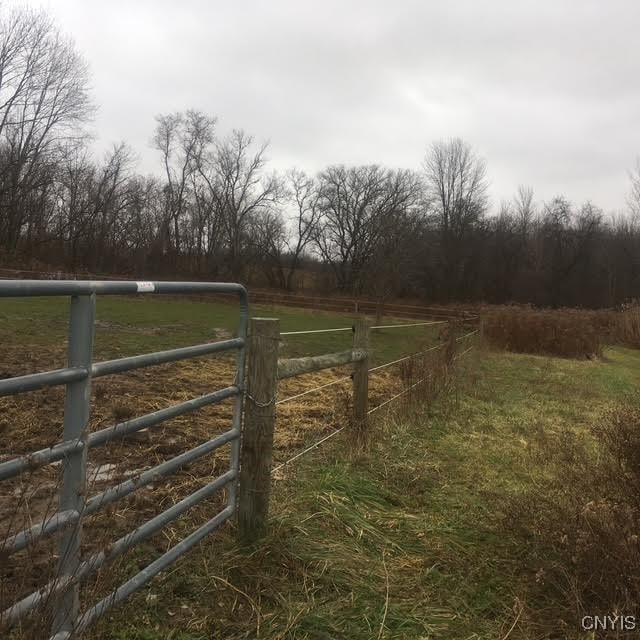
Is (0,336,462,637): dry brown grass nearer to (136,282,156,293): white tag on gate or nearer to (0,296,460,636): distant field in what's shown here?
(0,296,460,636): distant field

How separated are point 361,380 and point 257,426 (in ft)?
7.88

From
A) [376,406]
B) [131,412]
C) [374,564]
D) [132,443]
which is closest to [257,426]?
[131,412]

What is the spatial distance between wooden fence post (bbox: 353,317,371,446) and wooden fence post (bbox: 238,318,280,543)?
7.14 feet

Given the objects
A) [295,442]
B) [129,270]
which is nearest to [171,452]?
[295,442]

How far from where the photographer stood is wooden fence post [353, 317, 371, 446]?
17.7 ft

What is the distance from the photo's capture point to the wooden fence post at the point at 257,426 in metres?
3.21

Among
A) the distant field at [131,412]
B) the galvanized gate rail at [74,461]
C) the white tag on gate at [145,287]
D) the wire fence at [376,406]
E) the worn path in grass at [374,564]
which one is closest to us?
the galvanized gate rail at [74,461]

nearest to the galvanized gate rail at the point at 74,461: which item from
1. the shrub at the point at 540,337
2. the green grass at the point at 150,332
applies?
the green grass at the point at 150,332

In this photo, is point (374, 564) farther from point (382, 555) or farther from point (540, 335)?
point (540, 335)

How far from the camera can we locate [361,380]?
5508mm

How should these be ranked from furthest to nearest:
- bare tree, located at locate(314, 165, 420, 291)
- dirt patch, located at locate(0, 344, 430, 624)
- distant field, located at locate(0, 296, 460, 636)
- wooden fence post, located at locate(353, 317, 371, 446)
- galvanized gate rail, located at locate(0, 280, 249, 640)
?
1. bare tree, located at locate(314, 165, 420, 291)
2. wooden fence post, located at locate(353, 317, 371, 446)
3. distant field, located at locate(0, 296, 460, 636)
4. dirt patch, located at locate(0, 344, 430, 624)
5. galvanized gate rail, located at locate(0, 280, 249, 640)

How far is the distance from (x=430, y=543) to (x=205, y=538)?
1.34 m

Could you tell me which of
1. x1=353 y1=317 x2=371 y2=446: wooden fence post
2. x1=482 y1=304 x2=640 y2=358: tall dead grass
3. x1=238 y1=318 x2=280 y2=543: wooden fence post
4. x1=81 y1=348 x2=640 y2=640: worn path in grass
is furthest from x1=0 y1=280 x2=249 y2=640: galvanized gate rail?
x1=482 y1=304 x2=640 y2=358: tall dead grass

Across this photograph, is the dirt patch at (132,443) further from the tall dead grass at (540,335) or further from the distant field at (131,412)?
the tall dead grass at (540,335)
